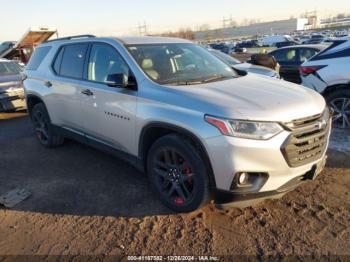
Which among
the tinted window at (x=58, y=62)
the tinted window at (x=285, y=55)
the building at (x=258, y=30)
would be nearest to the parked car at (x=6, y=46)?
the tinted window at (x=285, y=55)

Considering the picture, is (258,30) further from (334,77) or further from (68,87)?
(68,87)

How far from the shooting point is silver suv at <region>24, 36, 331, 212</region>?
2.92 meters

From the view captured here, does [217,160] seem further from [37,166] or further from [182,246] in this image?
[37,166]

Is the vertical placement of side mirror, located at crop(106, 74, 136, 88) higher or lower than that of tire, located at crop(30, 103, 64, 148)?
higher

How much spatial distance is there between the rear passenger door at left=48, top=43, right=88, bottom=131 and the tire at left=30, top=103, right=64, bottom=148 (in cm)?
28

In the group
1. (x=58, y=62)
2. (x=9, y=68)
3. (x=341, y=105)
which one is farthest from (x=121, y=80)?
(x=9, y=68)

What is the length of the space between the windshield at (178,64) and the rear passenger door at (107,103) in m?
0.26

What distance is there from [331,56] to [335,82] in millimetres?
534

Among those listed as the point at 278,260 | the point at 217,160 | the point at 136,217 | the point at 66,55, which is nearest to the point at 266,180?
the point at 217,160

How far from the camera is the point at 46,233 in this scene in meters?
3.37

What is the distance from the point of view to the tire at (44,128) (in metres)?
5.68

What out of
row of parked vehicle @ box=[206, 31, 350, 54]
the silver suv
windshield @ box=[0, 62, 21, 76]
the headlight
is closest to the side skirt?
the silver suv

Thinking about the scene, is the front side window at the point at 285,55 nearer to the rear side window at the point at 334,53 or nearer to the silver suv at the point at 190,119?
the rear side window at the point at 334,53

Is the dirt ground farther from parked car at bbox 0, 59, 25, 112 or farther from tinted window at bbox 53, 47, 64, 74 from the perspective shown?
parked car at bbox 0, 59, 25, 112
